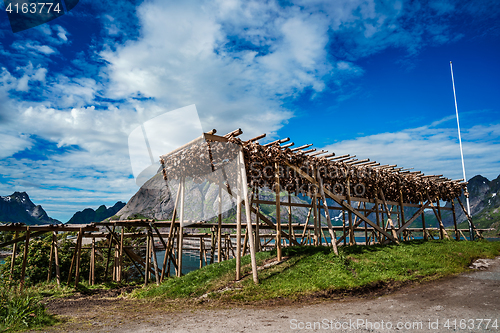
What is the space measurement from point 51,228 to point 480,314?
13.8m

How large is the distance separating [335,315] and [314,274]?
258cm

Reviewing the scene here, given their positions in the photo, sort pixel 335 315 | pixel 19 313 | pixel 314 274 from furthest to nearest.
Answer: pixel 314 274 < pixel 19 313 < pixel 335 315

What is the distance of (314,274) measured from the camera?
324 inches

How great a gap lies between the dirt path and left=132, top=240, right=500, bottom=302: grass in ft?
2.53

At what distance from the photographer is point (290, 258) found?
960 cm

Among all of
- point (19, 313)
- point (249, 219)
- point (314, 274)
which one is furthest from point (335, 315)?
point (19, 313)

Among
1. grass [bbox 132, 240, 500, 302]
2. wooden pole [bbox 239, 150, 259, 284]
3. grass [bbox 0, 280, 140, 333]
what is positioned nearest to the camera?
grass [bbox 0, 280, 140, 333]

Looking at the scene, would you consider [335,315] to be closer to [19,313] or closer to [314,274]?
[314,274]

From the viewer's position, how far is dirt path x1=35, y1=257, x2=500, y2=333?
5023mm

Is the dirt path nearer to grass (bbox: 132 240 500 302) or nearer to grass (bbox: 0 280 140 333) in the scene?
grass (bbox: 0 280 140 333)

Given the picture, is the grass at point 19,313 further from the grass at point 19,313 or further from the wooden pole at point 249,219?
the wooden pole at point 249,219

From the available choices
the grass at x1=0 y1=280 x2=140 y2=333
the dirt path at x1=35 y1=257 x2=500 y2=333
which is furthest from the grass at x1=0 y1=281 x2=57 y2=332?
the dirt path at x1=35 y1=257 x2=500 y2=333

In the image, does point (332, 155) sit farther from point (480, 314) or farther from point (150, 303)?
point (150, 303)

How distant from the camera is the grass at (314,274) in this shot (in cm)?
765
